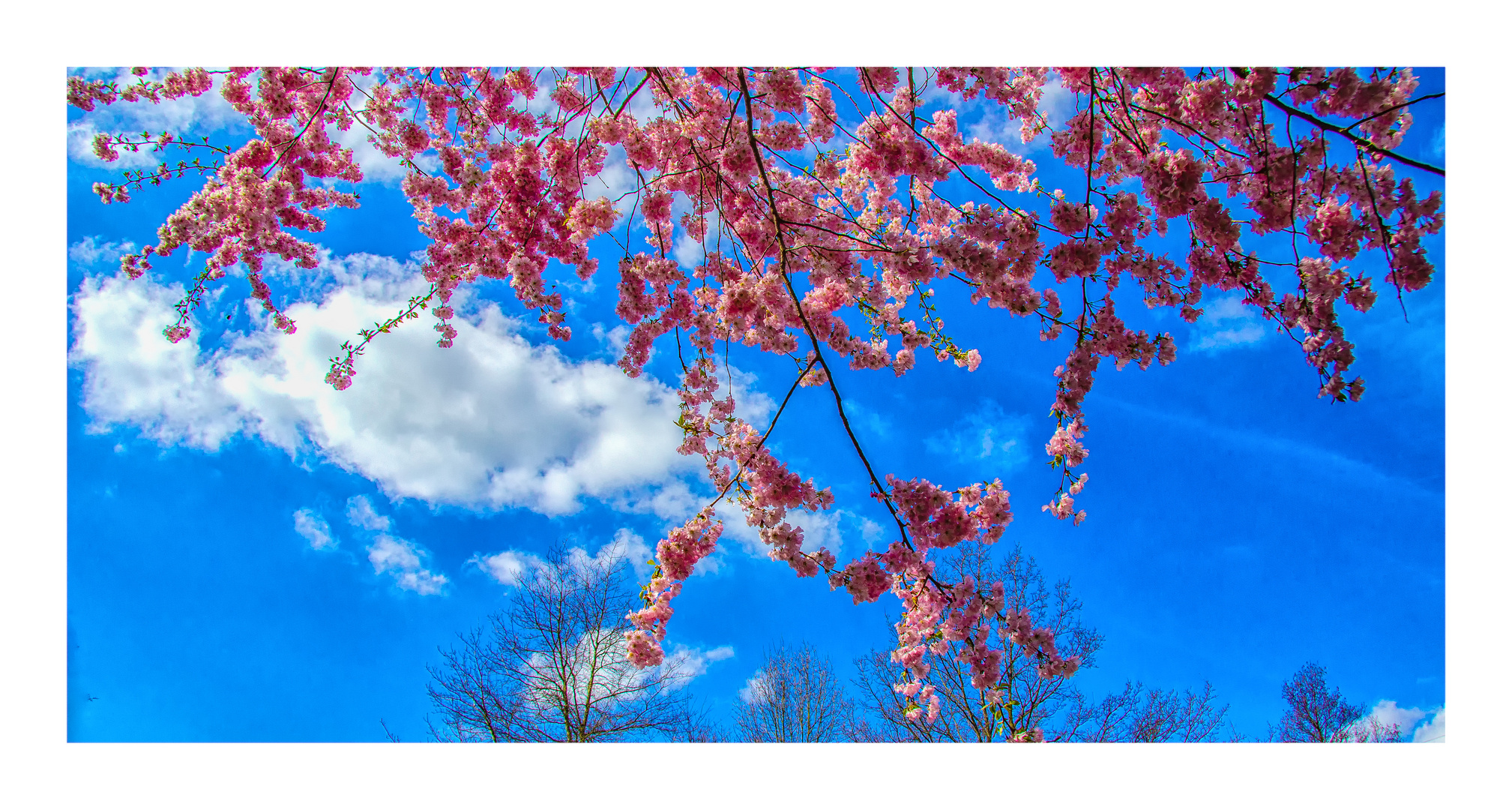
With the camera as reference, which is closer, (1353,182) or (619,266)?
(1353,182)

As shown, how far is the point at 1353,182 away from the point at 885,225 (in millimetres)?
1750

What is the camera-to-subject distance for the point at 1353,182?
177 cm

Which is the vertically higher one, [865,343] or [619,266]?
[619,266]
